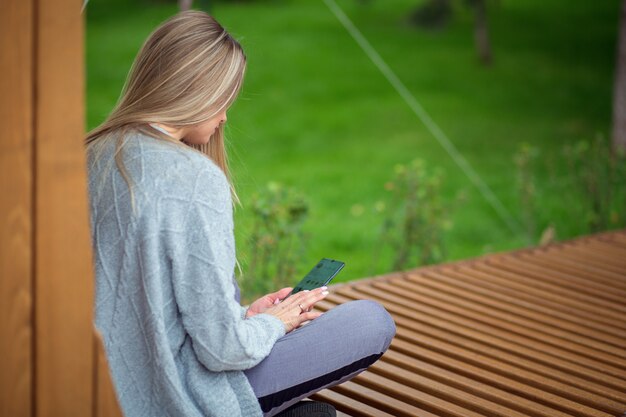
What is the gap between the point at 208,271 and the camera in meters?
1.75

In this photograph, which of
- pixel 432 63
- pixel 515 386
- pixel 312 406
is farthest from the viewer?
pixel 432 63

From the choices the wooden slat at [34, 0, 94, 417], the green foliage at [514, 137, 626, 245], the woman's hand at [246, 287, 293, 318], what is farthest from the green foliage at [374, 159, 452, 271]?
the wooden slat at [34, 0, 94, 417]

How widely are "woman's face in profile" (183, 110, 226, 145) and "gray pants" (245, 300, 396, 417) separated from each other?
48 cm

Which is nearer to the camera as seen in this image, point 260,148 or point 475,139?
point 260,148

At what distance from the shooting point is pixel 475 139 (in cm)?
825

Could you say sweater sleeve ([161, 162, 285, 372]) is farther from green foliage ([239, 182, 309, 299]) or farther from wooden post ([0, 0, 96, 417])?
green foliage ([239, 182, 309, 299])

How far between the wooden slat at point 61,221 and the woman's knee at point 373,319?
30.2 inches

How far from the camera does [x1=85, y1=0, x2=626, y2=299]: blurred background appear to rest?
6.33 metres

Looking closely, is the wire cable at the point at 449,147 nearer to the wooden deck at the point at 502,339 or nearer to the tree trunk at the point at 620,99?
the tree trunk at the point at 620,99

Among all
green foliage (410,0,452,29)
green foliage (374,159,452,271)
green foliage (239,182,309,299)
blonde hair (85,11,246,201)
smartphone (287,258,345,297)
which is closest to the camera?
blonde hair (85,11,246,201)

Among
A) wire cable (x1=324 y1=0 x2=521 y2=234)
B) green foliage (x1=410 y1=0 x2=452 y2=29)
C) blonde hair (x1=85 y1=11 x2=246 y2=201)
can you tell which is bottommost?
wire cable (x1=324 y1=0 x2=521 y2=234)

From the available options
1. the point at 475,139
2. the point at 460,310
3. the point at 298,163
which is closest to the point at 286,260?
the point at 460,310

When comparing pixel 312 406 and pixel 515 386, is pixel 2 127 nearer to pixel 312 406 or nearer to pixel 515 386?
pixel 312 406

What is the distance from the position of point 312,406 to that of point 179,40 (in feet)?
3.00
